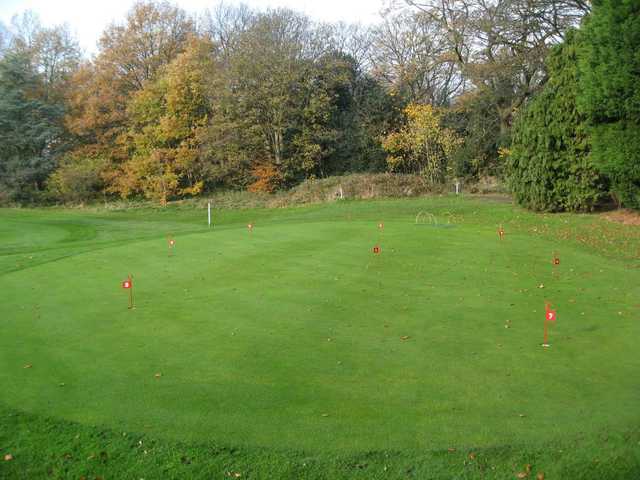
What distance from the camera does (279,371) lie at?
568 cm

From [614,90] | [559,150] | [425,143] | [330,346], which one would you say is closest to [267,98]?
[425,143]

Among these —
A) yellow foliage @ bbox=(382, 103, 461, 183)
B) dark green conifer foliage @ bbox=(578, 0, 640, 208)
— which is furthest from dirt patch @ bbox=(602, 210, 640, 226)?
yellow foliage @ bbox=(382, 103, 461, 183)

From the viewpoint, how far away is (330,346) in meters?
6.43

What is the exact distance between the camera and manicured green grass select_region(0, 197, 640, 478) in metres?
4.35

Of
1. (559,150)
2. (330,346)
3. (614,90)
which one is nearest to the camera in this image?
(330,346)

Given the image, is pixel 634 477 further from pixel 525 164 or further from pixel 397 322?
pixel 525 164

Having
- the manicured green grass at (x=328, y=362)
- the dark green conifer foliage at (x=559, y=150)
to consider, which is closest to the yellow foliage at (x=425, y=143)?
the dark green conifer foliage at (x=559, y=150)

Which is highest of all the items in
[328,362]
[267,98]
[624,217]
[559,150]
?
[267,98]

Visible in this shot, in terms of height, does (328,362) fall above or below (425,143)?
below

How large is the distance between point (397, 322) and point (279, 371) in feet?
6.92

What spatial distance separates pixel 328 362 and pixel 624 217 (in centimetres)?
1539

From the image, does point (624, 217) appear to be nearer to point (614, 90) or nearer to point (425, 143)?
point (614, 90)

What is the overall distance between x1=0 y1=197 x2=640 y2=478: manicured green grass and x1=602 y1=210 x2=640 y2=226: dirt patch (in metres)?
6.22

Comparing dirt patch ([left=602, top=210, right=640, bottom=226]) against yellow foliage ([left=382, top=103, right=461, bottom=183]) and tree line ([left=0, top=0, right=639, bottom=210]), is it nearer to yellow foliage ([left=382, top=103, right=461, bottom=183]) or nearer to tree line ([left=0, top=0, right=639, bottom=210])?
tree line ([left=0, top=0, right=639, bottom=210])
